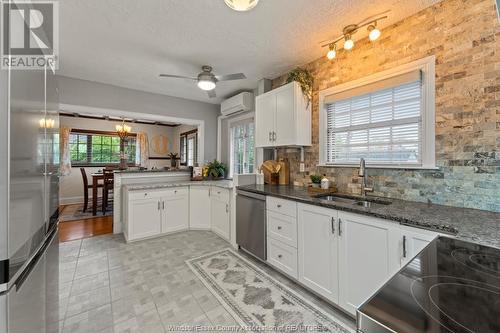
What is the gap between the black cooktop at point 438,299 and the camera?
0.47 meters

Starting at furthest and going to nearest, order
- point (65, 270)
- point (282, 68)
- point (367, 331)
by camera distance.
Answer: point (282, 68), point (65, 270), point (367, 331)

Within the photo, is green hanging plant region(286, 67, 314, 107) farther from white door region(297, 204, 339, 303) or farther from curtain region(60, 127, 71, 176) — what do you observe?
curtain region(60, 127, 71, 176)

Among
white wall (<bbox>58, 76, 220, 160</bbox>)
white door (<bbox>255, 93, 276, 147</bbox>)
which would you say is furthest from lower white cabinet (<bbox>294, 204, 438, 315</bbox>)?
white wall (<bbox>58, 76, 220, 160</bbox>)

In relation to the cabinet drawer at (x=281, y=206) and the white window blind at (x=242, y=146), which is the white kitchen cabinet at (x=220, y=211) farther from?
the cabinet drawer at (x=281, y=206)

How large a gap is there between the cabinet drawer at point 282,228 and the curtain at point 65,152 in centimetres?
639

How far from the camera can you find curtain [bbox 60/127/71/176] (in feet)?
19.1

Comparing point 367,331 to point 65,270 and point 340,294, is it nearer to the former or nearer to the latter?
point 340,294

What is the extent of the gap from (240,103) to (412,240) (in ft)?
10.7

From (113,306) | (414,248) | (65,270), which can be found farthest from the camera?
(65,270)

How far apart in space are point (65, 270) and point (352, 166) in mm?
3594

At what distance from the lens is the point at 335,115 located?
105 inches

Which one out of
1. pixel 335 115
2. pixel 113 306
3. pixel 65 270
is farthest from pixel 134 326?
pixel 335 115

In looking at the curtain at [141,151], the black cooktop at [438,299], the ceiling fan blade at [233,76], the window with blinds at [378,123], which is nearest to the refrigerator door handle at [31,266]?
the black cooktop at [438,299]

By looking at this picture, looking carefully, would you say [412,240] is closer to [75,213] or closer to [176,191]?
[176,191]
